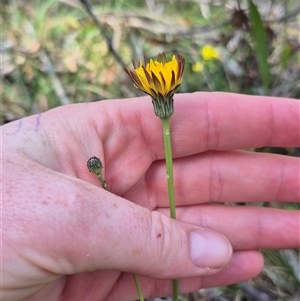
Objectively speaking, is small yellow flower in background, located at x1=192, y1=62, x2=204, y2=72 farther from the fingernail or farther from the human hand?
the fingernail

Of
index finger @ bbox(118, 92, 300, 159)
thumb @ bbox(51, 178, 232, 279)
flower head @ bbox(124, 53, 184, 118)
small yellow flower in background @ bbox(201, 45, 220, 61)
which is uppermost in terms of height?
small yellow flower in background @ bbox(201, 45, 220, 61)

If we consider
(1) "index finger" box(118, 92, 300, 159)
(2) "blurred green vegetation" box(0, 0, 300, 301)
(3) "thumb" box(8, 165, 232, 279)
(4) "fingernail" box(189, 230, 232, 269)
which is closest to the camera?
(3) "thumb" box(8, 165, 232, 279)

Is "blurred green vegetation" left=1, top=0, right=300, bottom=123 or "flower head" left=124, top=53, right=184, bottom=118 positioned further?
"blurred green vegetation" left=1, top=0, right=300, bottom=123

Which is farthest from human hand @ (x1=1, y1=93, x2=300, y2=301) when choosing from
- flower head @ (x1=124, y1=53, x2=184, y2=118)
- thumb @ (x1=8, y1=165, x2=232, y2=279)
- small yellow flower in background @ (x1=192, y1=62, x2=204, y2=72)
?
small yellow flower in background @ (x1=192, y1=62, x2=204, y2=72)

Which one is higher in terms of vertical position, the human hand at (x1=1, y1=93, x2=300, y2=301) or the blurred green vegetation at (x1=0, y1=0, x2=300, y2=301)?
the blurred green vegetation at (x1=0, y1=0, x2=300, y2=301)

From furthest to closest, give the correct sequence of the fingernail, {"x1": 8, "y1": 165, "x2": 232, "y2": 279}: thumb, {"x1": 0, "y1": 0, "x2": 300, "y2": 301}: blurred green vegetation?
{"x1": 0, "y1": 0, "x2": 300, "y2": 301}: blurred green vegetation
the fingernail
{"x1": 8, "y1": 165, "x2": 232, "y2": 279}: thumb

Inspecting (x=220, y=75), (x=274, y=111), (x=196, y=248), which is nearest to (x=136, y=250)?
(x=196, y=248)

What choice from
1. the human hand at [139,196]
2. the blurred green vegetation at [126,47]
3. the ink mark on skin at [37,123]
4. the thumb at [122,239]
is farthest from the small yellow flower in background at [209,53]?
the thumb at [122,239]
